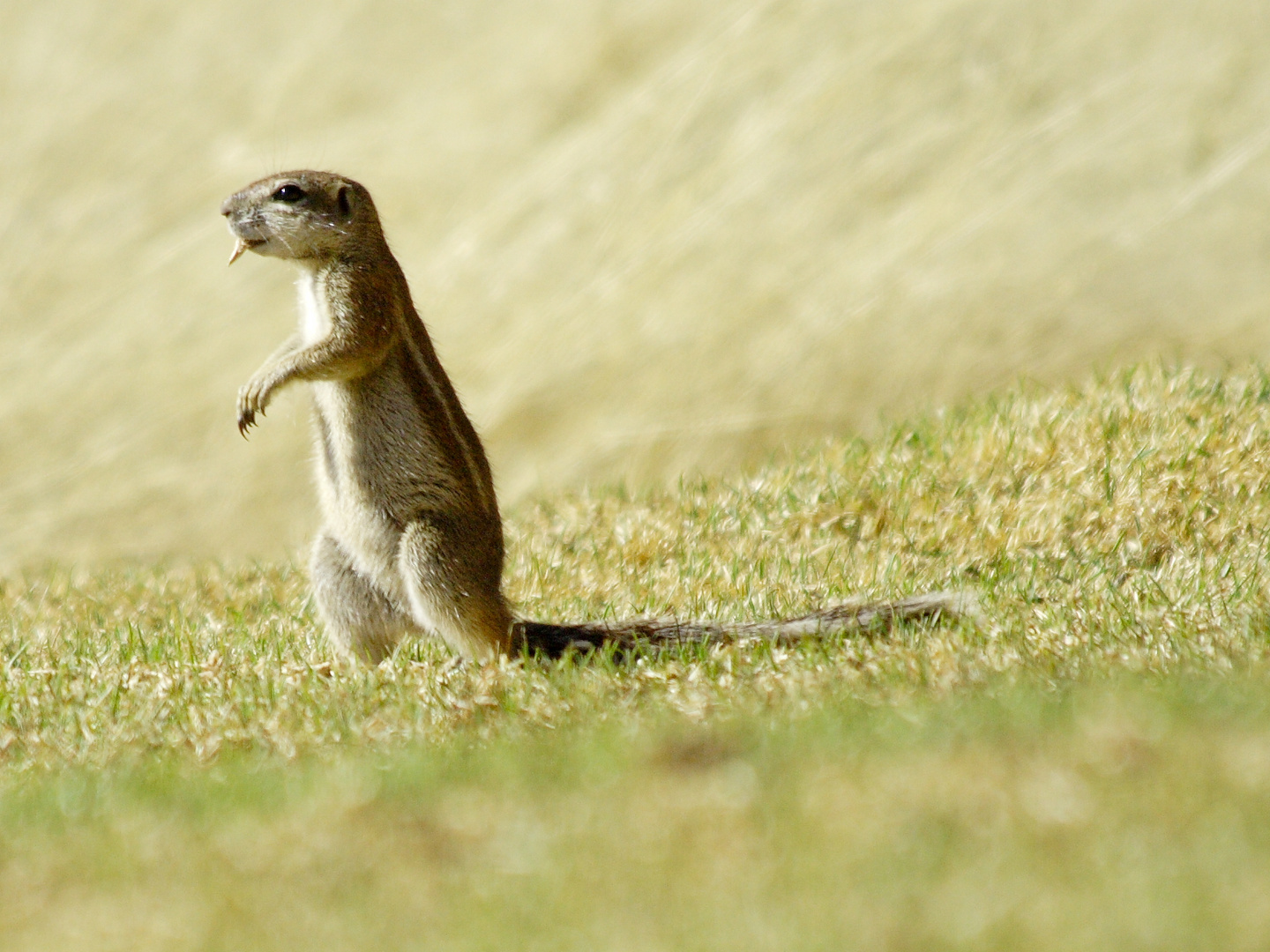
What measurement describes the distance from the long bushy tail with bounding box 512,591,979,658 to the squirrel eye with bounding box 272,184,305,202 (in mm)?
1721

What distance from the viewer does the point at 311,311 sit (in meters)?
6.08

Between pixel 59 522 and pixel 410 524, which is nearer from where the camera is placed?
pixel 410 524

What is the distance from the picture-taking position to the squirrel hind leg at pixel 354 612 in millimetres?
6223

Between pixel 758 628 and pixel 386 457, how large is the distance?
1455 millimetres

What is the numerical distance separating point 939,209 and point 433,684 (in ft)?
18.8

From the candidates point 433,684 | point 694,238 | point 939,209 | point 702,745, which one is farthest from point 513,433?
point 702,745

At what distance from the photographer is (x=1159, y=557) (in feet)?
22.9

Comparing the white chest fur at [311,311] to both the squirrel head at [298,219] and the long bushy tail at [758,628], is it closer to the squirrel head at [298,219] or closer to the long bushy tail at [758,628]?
the squirrel head at [298,219]

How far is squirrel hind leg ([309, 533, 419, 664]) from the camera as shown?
6223 millimetres

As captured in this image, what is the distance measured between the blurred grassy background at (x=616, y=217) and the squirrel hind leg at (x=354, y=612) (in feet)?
11.7

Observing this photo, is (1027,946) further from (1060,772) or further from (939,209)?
(939,209)

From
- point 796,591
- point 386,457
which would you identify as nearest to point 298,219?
point 386,457

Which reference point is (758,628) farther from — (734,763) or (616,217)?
(616,217)

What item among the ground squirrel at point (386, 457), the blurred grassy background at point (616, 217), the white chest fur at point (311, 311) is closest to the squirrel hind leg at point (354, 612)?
the ground squirrel at point (386, 457)
